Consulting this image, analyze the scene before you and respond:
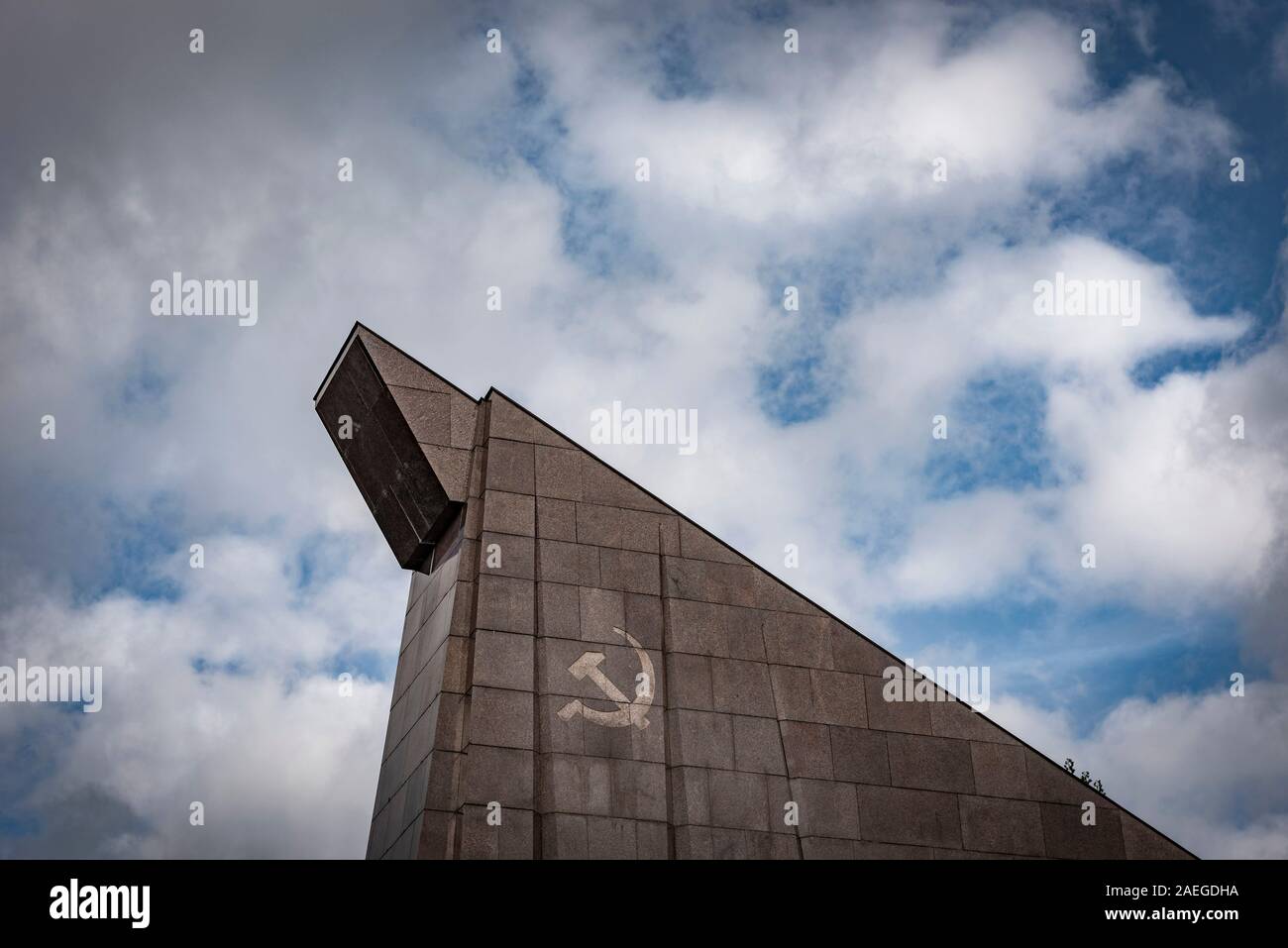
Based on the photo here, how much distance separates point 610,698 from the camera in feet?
67.8

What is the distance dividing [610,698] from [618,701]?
12 centimetres

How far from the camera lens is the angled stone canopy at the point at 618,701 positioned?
19719mm

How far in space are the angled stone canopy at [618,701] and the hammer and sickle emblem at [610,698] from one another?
0.08ft

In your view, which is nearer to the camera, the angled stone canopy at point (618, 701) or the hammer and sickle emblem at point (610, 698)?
the angled stone canopy at point (618, 701)

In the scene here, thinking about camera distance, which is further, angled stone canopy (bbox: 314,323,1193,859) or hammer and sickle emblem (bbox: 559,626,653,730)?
hammer and sickle emblem (bbox: 559,626,653,730)

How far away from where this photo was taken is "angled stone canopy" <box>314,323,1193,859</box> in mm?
19719

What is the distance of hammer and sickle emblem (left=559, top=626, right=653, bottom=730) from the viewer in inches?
803

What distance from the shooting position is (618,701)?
20.7 meters

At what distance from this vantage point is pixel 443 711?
65.8 ft

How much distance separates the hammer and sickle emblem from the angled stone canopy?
0.02 m
